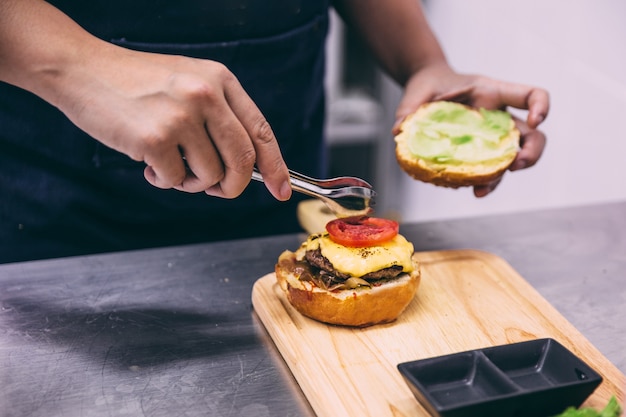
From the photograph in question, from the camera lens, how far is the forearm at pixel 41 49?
1.47 metres

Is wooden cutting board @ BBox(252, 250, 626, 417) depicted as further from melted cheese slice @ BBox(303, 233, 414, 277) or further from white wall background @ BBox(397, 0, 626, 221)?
white wall background @ BBox(397, 0, 626, 221)

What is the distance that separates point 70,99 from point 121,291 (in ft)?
1.91

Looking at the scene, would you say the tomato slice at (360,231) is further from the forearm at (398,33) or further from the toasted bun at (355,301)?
the forearm at (398,33)

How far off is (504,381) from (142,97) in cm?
89

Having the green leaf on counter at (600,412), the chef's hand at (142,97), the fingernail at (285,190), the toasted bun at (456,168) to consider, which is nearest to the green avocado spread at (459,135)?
the toasted bun at (456,168)

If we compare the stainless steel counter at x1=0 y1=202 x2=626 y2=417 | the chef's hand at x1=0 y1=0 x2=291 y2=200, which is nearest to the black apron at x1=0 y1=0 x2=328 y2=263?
the stainless steel counter at x1=0 y1=202 x2=626 y2=417

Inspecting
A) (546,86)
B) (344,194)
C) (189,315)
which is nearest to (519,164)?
(344,194)

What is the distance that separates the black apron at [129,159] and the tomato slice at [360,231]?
0.54 metres

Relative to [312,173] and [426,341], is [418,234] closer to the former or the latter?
[312,173]

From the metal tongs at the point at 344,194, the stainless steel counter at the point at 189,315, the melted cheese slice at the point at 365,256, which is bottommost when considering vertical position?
the stainless steel counter at the point at 189,315

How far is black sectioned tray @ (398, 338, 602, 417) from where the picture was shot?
130cm

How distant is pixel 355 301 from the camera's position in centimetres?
164

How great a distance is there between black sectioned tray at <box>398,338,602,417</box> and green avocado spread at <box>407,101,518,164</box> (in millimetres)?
718

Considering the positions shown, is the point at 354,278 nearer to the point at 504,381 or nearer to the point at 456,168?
the point at 504,381
